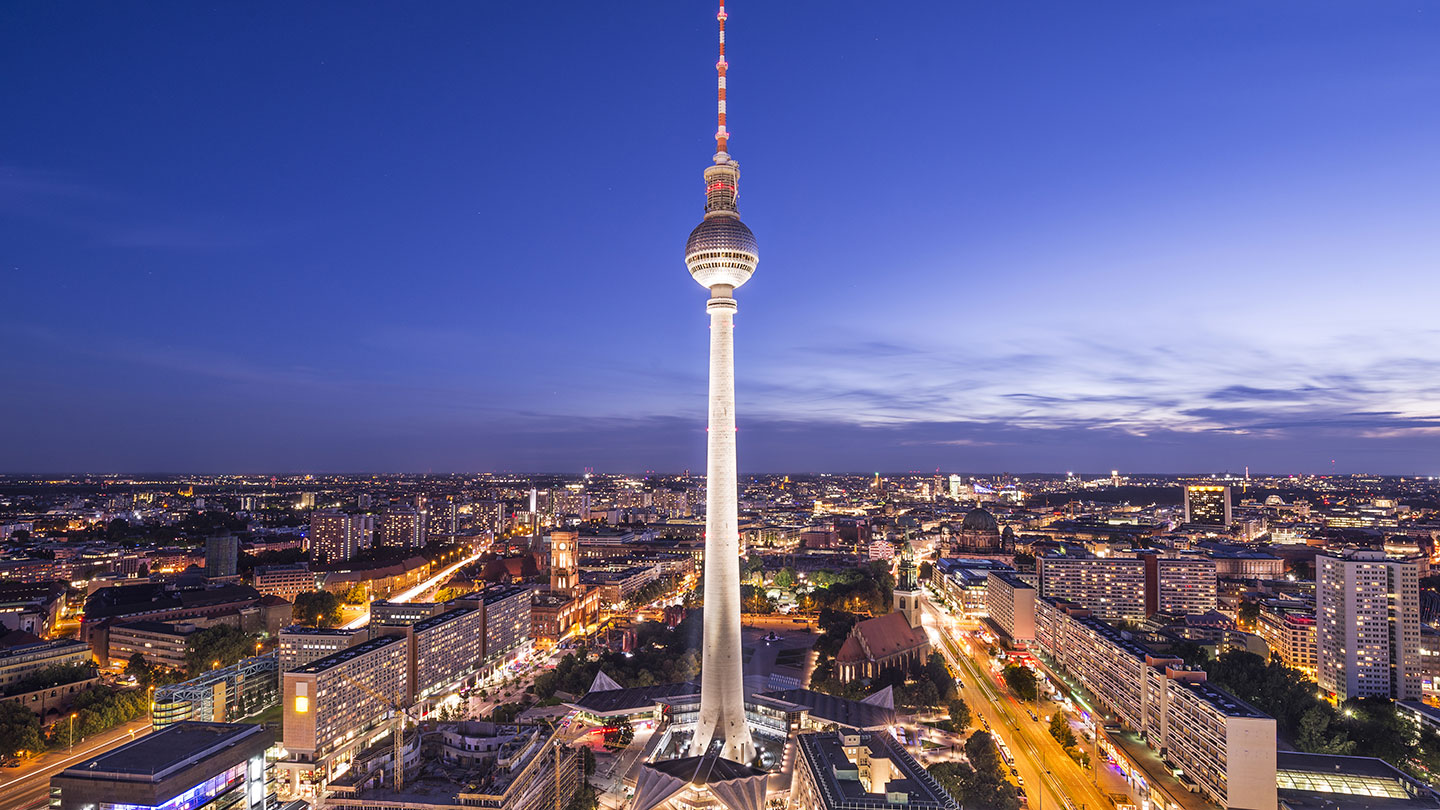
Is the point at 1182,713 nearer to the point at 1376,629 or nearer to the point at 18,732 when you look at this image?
the point at 1376,629

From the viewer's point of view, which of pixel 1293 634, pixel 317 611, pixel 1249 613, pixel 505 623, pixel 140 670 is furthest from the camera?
pixel 317 611

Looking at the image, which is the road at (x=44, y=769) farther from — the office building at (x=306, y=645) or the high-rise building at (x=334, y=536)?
the high-rise building at (x=334, y=536)

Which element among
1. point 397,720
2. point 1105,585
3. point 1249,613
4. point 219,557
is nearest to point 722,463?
point 397,720

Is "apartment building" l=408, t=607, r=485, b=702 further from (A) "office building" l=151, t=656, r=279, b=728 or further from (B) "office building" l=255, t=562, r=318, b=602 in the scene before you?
(B) "office building" l=255, t=562, r=318, b=602

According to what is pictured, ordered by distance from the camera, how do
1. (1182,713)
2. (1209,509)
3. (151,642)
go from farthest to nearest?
(1209,509), (151,642), (1182,713)

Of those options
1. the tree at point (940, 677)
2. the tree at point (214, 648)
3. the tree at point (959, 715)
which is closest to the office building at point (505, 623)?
the tree at point (214, 648)

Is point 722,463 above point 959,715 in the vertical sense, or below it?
above

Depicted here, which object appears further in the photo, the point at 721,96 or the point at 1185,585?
the point at 1185,585

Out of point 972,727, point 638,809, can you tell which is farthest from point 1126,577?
point 638,809
